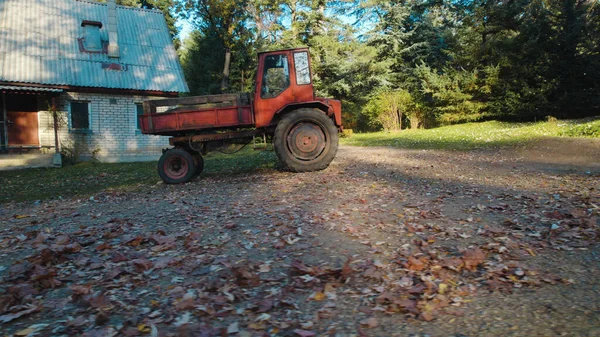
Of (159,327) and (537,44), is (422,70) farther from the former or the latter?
(159,327)


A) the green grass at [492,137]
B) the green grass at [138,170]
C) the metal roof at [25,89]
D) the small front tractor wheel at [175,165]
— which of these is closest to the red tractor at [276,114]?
the small front tractor wheel at [175,165]

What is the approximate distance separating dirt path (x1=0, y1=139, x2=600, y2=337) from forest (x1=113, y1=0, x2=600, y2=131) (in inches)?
602

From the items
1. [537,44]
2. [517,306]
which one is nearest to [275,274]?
[517,306]

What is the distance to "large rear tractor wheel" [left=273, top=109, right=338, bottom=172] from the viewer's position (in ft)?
27.2

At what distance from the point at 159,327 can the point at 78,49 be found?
1813 centimetres

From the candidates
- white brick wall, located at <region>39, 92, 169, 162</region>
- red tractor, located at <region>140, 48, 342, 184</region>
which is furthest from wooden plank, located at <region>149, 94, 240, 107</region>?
white brick wall, located at <region>39, 92, 169, 162</region>

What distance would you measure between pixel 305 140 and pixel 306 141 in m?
0.03


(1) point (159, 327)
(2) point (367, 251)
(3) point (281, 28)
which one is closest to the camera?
(1) point (159, 327)

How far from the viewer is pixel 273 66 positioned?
834 centimetres

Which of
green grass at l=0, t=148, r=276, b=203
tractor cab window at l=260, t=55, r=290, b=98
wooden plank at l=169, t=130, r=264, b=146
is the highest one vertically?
tractor cab window at l=260, t=55, r=290, b=98

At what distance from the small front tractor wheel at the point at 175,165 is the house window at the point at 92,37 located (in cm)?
→ 1146

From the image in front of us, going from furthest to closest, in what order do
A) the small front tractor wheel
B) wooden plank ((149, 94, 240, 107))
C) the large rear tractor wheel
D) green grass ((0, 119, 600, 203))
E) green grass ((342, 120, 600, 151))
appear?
green grass ((342, 120, 600, 151))
green grass ((0, 119, 600, 203))
the small front tractor wheel
wooden plank ((149, 94, 240, 107))
the large rear tractor wheel

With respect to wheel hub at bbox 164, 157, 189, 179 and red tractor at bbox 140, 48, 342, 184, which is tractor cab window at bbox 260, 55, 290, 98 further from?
wheel hub at bbox 164, 157, 189, 179

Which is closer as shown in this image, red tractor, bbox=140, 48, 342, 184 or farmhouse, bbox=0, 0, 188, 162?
red tractor, bbox=140, 48, 342, 184
